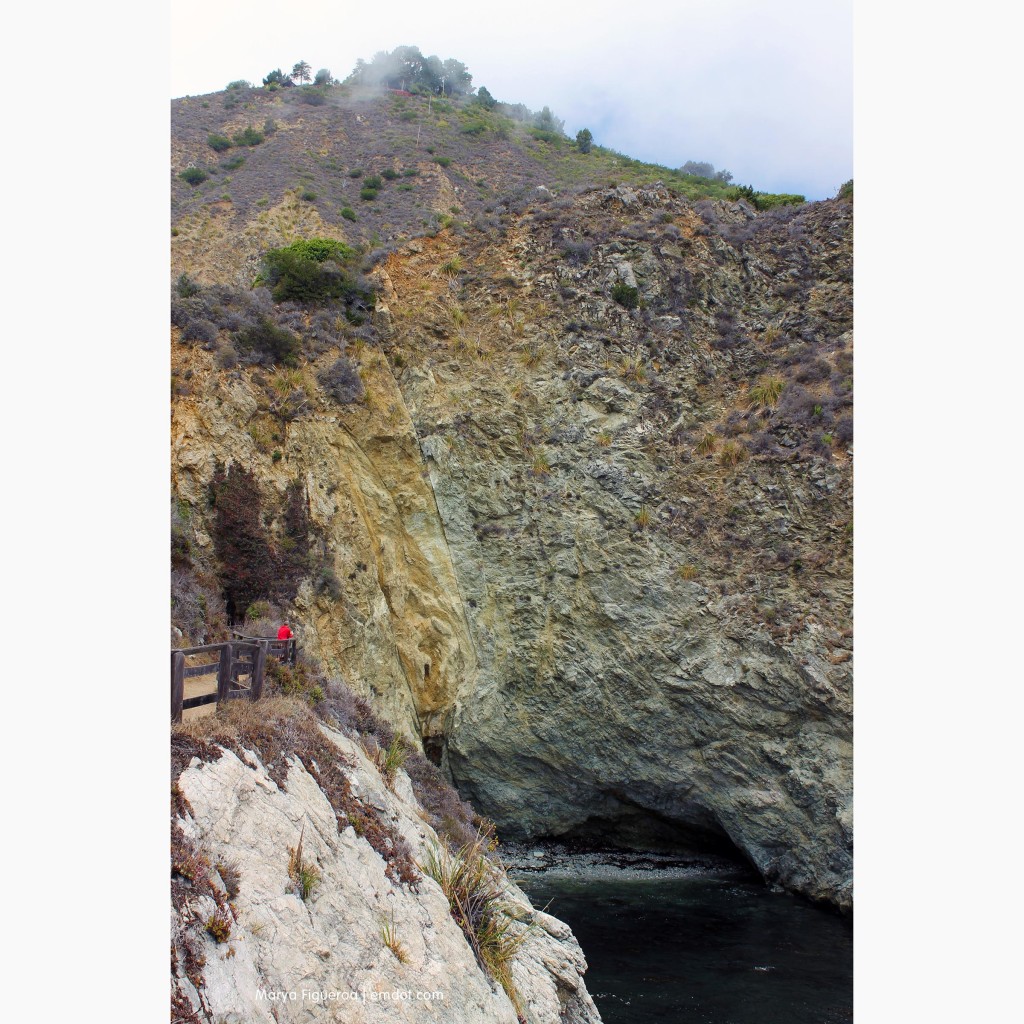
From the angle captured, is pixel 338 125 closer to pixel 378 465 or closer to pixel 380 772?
pixel 378 465

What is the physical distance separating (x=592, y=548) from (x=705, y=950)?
405 inches

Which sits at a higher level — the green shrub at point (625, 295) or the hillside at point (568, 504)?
the green shrub at point (625, 295)

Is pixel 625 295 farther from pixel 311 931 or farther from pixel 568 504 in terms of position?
pixel 311 931

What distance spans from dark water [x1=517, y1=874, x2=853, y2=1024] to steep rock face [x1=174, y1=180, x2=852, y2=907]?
1373 millimetres

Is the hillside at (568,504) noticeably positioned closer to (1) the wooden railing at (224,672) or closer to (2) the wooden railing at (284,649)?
(2) the wooden railing at (284,649)

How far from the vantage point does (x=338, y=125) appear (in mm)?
45969

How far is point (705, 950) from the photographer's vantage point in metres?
16.1

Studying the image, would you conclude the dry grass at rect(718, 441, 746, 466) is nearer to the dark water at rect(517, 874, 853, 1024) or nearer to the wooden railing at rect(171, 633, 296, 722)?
the dark water at rect(517, 874, 853, 1024)

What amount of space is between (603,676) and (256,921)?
14.8 m

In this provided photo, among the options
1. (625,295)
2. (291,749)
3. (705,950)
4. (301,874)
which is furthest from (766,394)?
(301,874)

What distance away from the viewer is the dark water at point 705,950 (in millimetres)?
13781

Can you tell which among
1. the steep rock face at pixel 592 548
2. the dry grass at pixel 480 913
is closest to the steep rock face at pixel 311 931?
the dry grass at pixel 480 913

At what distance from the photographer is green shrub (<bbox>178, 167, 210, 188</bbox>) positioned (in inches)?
1480

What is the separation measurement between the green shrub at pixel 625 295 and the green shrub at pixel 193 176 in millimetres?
25208
